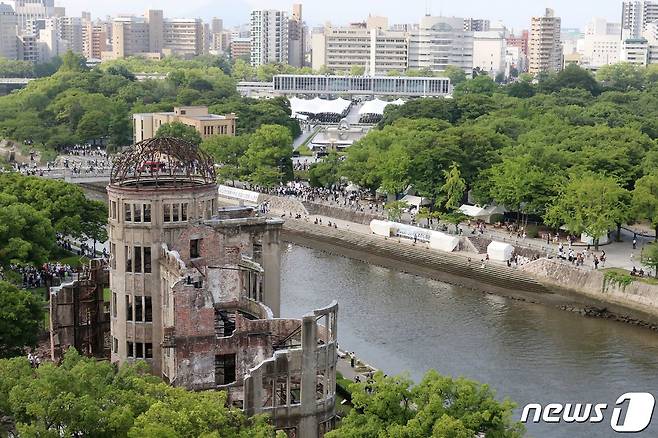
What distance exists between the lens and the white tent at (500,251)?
80.1 metres

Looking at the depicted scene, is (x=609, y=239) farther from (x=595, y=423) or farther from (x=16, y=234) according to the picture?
(x=16, y=234)

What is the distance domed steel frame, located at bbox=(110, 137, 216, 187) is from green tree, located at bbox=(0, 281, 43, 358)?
8.10 m

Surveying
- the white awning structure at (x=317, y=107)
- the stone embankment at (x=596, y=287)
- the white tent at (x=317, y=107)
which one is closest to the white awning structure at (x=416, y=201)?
the stone embankment at (x=596, y=287)

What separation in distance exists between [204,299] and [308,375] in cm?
492

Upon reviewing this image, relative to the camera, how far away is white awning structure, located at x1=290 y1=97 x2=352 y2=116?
19062 cm

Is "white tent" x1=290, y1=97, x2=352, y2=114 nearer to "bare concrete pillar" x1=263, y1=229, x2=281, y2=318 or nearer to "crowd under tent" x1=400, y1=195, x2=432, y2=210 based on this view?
"crowd under tent" x1=400, y1=195, x2=432, y2=210

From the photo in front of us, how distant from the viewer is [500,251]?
263 ft

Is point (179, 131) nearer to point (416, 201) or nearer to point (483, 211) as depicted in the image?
point (416, 201)

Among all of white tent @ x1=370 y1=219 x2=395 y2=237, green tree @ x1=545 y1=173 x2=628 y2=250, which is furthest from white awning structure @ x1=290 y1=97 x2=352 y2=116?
green tree @ x1=545 y1=173 x2=628 y2=250

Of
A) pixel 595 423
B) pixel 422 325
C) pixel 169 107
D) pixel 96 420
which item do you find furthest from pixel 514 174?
pixel 169 107

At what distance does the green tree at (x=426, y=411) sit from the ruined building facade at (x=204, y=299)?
15.4ft

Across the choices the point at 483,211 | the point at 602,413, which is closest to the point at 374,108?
the point at 483,211

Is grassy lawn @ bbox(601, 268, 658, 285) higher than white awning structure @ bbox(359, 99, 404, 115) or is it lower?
lower

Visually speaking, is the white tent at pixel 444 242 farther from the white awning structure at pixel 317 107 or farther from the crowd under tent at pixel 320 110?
the white awning structure at pixel 317 107
